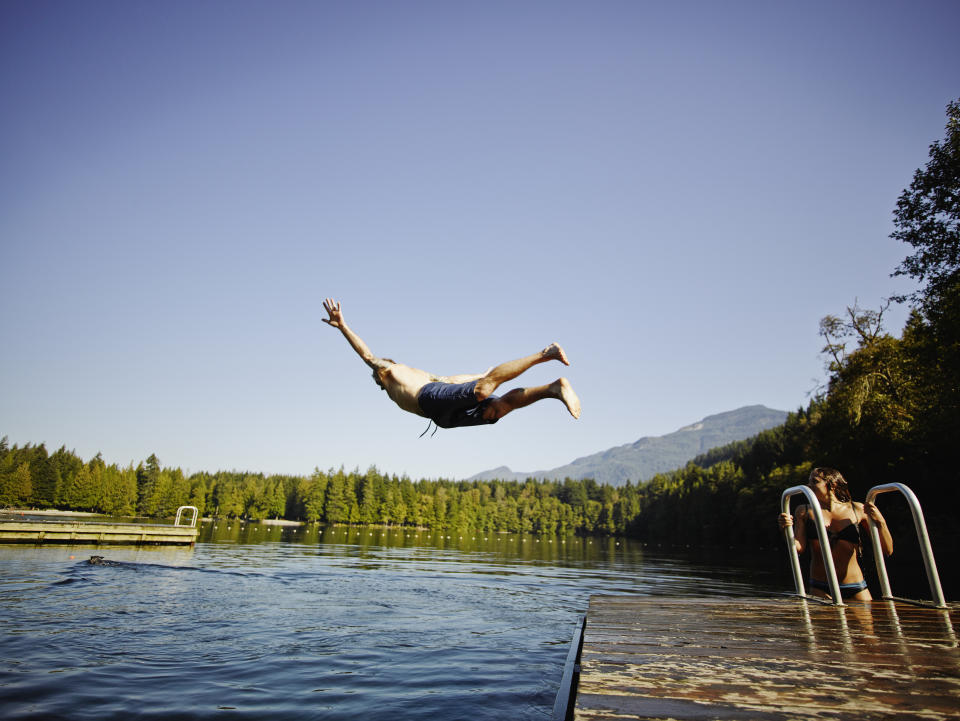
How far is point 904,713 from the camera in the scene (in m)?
3.33

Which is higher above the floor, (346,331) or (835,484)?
(346,331)

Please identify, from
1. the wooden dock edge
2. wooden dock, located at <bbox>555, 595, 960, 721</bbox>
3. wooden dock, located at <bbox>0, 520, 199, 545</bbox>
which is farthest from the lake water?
wooden dock, located at <bbox>0, 520, 199, 545</bbox>

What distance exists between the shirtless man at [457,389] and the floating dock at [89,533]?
1330 inches

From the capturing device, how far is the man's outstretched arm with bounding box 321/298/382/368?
650 centimetres

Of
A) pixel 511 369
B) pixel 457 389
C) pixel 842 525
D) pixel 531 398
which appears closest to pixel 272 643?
pixel 457 389

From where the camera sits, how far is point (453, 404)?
5680mm

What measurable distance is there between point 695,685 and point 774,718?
0.70 m

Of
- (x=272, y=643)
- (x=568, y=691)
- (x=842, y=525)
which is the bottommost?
(x=272, y=643)

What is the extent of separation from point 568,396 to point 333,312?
3017 mm

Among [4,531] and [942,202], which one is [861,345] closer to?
[942,202]

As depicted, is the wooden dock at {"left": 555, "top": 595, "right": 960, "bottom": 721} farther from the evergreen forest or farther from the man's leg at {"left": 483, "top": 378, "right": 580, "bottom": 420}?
the evergreen forest

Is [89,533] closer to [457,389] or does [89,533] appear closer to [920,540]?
[457,389]

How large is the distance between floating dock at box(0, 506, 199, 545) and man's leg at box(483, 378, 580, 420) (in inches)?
1377

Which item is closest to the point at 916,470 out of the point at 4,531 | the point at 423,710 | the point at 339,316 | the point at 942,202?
the point at 942,202
